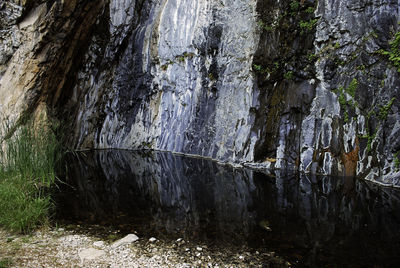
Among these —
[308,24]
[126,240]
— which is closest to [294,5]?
[308,24]

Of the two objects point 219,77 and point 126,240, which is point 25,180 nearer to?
point 126,240

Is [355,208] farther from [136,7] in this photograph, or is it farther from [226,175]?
[136,7]

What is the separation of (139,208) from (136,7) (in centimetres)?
1180

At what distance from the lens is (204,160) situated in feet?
37.8

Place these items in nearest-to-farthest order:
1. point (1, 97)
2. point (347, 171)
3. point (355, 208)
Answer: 1. point (355, 208)
2. point (347, 171)
3. point (1, 97)

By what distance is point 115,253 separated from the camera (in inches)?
164

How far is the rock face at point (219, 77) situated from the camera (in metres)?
8.41

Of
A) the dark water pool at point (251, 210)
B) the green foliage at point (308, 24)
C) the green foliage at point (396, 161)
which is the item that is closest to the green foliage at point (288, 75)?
the green foliage at point (308, 24)

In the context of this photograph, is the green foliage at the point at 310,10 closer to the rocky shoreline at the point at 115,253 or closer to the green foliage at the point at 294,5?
the green foliage at the point at 294,5

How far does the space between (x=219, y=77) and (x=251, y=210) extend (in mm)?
6995

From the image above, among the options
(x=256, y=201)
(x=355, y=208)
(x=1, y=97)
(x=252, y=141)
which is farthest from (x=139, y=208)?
(x=1, y=97)

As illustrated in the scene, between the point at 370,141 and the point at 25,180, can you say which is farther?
the point at 370,141

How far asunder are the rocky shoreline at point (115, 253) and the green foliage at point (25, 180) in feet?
0.78

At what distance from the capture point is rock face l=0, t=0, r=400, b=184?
841cm
